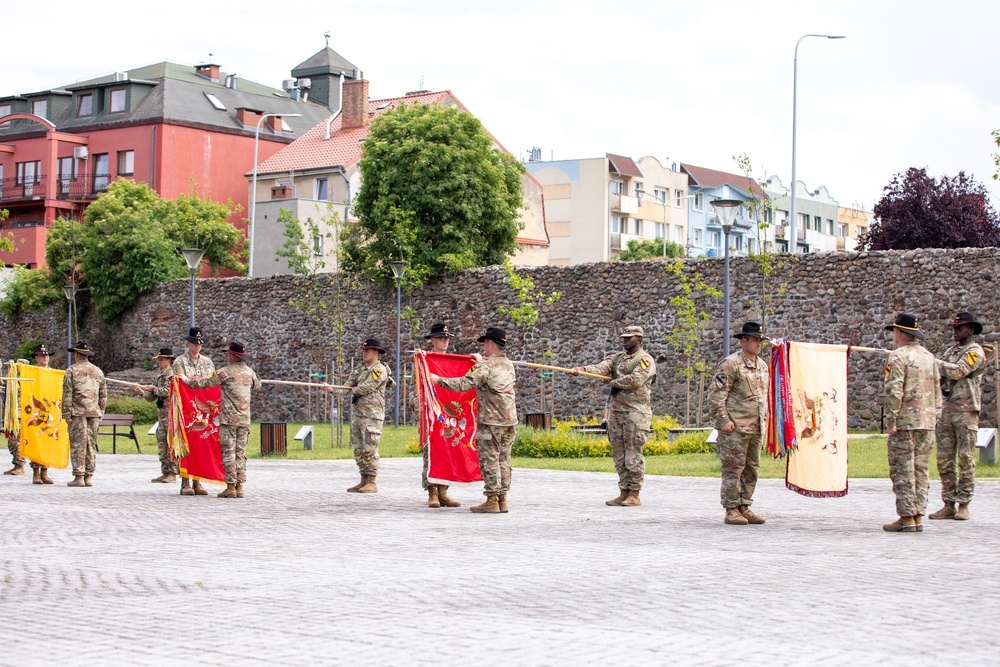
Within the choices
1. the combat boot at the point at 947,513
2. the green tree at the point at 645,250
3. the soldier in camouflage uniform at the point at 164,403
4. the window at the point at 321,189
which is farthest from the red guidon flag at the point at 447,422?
the green tree at the point at 645,250

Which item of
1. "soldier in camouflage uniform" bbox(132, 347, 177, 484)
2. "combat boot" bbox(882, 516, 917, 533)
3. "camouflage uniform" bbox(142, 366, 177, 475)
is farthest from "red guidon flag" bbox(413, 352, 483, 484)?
"camouflage uniform" bbox(142, 366, 177, 475)

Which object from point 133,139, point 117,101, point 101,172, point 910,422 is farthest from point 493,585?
point 117,101

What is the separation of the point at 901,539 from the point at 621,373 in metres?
4.02

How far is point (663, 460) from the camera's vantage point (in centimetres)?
2158

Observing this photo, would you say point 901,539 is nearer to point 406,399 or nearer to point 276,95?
point 406,399

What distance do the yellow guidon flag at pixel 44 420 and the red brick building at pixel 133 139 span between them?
44.8m

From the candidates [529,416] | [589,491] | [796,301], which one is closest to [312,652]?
[589,491]

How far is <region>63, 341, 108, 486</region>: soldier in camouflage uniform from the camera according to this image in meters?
17.6

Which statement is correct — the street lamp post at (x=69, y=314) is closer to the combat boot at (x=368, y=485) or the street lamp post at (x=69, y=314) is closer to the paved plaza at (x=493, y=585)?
the combat boot at (x=368, y=485)

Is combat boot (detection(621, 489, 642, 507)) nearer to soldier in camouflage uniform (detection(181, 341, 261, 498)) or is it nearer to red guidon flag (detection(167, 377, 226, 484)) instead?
soldier in camouflage uniform (detection(181, 341, 261, 498))

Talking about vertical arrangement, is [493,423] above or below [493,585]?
above

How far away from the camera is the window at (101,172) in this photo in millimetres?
66562

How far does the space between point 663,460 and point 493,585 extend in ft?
43.6

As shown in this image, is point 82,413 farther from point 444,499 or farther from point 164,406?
point 444,499
